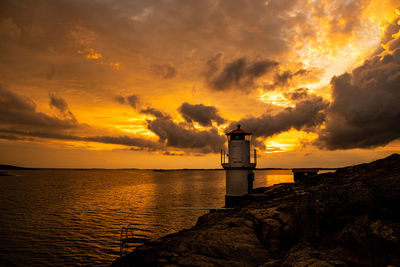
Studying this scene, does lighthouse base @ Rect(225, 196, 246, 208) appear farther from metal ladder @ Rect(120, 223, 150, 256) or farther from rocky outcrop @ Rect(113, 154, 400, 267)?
rocky outcrop @ Rect(113, 154, 400, 267)

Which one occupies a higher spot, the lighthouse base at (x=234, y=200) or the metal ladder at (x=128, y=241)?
the lighthouse base at (x=234, y=200)

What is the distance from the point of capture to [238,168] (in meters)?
21.5

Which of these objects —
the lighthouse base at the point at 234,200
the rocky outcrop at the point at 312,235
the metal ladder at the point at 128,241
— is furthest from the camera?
the lighthouse base at the point at 234,200

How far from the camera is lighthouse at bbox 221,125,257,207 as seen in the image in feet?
70.1

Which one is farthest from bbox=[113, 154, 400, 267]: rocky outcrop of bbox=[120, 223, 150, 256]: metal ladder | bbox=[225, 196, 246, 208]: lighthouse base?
bbox=[225, 196, 246, 208]: lighthouse base

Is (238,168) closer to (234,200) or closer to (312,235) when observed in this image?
(234,200)

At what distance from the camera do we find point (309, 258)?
22.9ft

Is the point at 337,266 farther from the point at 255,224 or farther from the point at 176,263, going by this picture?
the point at 176,263

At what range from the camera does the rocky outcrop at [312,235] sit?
6.73m

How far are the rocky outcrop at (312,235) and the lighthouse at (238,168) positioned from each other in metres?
10.1

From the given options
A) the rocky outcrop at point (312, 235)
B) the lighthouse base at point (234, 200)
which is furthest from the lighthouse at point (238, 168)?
the rocky outcrop at point (312, 235)

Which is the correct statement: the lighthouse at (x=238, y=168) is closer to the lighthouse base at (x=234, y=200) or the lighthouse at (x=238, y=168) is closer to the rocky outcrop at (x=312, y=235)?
the lighthouse base at (x=234, y=200)

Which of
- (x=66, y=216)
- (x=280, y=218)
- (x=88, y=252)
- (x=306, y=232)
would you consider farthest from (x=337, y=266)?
(x=66, y=216)

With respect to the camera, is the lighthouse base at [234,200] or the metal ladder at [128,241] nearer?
the metal ladder at [128,241]
